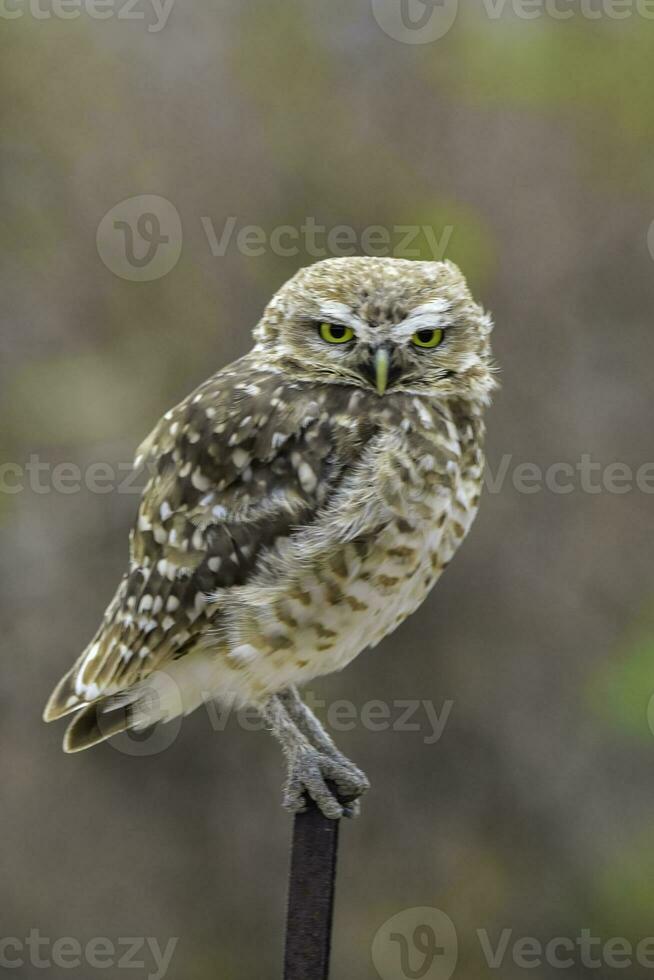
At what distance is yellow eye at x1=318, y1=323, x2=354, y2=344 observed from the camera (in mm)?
2439

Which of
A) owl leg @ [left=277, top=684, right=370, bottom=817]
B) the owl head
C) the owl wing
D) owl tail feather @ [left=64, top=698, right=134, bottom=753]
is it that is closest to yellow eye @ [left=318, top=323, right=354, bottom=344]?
the owl head

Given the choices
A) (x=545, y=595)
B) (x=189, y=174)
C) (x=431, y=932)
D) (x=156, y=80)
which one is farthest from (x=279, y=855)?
(x=156, y=80)

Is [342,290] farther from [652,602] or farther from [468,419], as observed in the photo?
[652,602]

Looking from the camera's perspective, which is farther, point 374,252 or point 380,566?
point 374,252

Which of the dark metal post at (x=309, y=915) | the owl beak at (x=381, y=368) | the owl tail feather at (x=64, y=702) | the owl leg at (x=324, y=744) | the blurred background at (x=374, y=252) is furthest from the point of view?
the blurred background at (x=374, y=252)

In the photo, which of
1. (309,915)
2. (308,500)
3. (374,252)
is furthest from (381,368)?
(374,252)

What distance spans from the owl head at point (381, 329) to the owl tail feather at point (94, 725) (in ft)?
2.77

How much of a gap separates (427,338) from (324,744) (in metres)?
0.91

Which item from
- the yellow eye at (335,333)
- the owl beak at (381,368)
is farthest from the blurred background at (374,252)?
the owl beak at (381,368)

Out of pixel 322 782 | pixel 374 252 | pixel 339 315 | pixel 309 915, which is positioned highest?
pixel 374 252

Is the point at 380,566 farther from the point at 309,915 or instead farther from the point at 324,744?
the point at 309,915

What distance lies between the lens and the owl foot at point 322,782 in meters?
2.50

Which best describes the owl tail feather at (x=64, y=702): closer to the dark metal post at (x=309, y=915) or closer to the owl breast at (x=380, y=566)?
the owl breast at (x=380, y=566)

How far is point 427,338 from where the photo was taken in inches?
98.3
